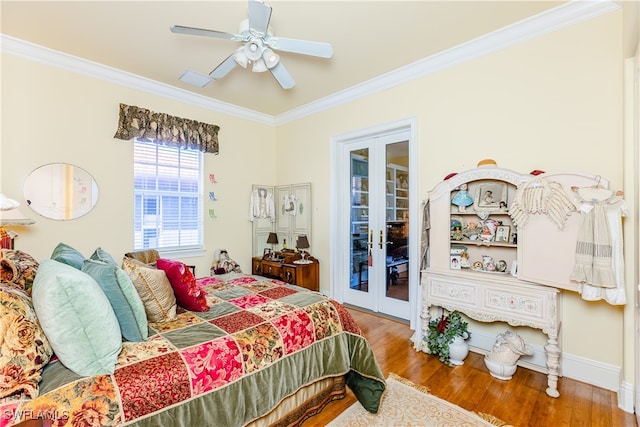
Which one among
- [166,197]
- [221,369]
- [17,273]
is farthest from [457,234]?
[166,197]

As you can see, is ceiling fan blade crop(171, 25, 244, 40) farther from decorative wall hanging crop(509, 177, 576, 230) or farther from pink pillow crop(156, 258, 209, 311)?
decorative wall hanging crop(509, 177, 576, 230)

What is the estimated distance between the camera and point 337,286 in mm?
4230

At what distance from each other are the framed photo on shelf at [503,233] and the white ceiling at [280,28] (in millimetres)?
1467

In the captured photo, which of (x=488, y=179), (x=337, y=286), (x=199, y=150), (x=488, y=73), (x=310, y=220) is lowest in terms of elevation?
(x=337, y=286)

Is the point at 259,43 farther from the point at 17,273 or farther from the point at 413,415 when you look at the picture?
the point at 413,415

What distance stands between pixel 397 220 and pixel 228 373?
2739mm

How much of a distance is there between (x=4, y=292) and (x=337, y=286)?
11.5 ft

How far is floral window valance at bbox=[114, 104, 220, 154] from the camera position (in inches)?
134

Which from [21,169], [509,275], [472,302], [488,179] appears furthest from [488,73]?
[21,169]

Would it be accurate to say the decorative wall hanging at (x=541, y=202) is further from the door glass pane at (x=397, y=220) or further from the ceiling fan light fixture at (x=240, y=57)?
the ceiling fan light fixture at (x=240, y=57)

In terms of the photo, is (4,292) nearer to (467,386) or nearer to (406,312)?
(467,386)

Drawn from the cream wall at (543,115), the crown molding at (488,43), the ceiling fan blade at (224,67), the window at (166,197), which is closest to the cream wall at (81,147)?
the window at (166,197)

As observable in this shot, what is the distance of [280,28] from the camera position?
255cm

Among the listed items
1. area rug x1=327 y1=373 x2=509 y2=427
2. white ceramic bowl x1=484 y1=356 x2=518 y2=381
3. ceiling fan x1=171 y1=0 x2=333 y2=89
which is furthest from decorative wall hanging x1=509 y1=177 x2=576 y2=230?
ceiling fan x1=171 y1=0 x2=333 y2=89
